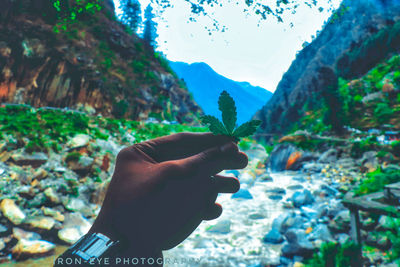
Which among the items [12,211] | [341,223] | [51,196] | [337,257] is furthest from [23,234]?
[341,223]

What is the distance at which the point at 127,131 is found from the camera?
11.8 m

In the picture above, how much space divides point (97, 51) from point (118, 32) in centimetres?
722

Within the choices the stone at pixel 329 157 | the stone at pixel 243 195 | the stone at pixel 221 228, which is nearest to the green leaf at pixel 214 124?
the stone at pixel 221 228

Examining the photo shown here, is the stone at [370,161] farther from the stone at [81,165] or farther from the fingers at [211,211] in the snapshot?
the stone at [81,165]

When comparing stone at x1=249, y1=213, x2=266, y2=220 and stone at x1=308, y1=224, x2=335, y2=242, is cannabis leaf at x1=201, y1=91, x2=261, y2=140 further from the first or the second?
stone at x1=249, y1=213, x2=266, y2=220

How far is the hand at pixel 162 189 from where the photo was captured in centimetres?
138

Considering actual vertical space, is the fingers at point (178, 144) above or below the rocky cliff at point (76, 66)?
below

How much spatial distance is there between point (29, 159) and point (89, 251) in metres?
6.01

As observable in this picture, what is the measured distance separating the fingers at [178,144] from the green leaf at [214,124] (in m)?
0.10

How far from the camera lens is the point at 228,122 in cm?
158

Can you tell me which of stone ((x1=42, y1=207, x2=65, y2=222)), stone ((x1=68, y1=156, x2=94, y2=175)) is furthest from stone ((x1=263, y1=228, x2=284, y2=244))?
stone ((x1=68, y1=156, x2=94, y2=175))

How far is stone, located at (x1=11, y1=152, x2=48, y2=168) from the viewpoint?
550cm

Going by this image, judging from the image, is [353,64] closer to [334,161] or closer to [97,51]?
[334,161]

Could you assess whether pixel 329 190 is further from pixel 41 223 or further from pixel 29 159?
pixel 29 159
